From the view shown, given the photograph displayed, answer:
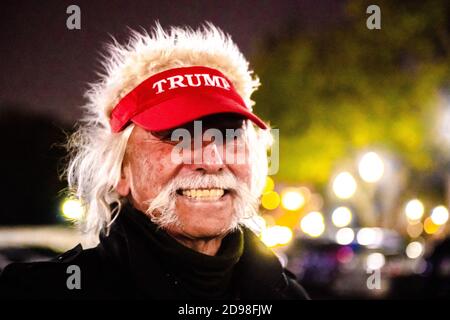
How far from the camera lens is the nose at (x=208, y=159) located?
260 cm

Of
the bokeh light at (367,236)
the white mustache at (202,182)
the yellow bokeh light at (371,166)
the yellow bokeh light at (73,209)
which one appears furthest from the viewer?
the yellow bokeh light at (371,166)

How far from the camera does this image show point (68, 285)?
269cm

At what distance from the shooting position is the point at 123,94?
2.85 metres

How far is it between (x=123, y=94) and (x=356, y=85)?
2923cm

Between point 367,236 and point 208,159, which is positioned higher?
point 367,236

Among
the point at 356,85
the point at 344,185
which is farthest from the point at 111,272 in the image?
the point at 356,85

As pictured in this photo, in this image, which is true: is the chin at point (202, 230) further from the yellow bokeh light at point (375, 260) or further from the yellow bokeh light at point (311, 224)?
the yellow bokeh light at point (311, 224)

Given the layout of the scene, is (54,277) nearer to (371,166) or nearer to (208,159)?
(208,159)

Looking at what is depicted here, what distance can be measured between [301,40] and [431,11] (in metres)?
12.9

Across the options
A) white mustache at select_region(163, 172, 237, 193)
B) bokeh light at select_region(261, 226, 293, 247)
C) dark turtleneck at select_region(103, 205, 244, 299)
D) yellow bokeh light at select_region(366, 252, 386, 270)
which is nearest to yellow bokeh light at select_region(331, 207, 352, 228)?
bokeh light at select_region(261, 226, 293, 247)

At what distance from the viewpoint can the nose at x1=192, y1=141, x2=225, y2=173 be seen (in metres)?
2.60

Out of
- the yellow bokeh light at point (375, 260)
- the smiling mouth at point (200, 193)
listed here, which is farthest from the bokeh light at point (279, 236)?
the smiling mouth at point (200, 193)

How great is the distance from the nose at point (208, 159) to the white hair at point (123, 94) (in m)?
0.31

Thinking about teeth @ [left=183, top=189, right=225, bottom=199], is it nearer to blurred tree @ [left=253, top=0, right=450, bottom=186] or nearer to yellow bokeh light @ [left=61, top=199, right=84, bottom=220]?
yellow bokeh light @ [left=61, top=199, right=84, bottom=220]
